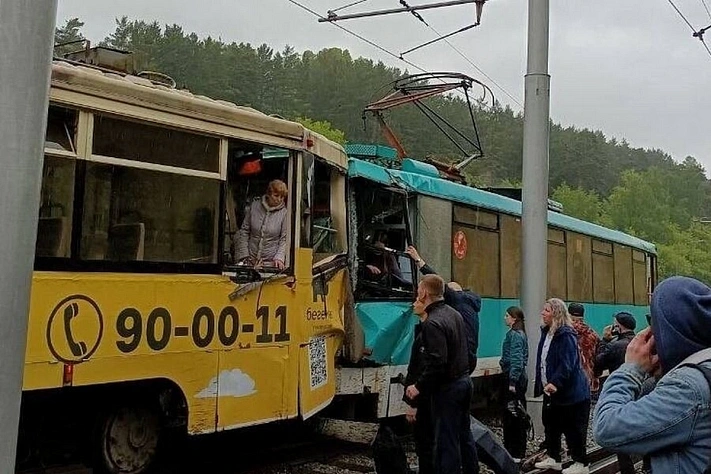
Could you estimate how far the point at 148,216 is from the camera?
5.80m

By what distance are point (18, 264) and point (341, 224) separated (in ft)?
17.9

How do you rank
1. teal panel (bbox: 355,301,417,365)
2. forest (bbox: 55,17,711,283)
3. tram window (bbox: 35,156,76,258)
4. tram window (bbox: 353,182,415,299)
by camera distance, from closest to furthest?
tram window (bbox: 35,156,76,258)
teal panel (bbox: 355,301,417,365)
tram window (bbox: 353,182,415,299)
forest (bbox: 55,17,711,283)

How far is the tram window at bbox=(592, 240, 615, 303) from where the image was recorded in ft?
49.7

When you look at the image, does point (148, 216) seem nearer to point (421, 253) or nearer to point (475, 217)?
point (421, 253)

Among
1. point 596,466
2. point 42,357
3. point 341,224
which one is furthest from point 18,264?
point 596,466

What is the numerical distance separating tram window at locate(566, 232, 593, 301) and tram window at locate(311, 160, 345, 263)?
689cm

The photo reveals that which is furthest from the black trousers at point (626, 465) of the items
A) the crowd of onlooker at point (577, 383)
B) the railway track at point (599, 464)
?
the railway track at point (599, 464)

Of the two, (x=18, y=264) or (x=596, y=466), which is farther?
(x=596, y=466)

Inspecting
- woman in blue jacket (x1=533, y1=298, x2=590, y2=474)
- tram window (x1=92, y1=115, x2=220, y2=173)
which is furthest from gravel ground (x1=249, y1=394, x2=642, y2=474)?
tram window (x1=92, y1=115, x2=220, y2=173)

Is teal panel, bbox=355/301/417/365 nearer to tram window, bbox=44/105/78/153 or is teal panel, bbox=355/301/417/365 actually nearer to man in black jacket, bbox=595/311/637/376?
man in black jacket, bbox=595/311/637/376

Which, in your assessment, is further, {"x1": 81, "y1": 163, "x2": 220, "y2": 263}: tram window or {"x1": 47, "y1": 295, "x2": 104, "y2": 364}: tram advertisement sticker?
{"x1": 81, "y1": 163, "x2": 220, "y2": 263}: tram window

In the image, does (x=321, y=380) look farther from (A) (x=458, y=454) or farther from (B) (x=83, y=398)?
(B) (x=83, y=398)

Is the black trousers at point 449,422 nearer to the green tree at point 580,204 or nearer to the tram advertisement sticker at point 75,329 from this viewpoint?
the tram advertisement sticker at point 75,329

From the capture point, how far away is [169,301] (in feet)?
19.0
